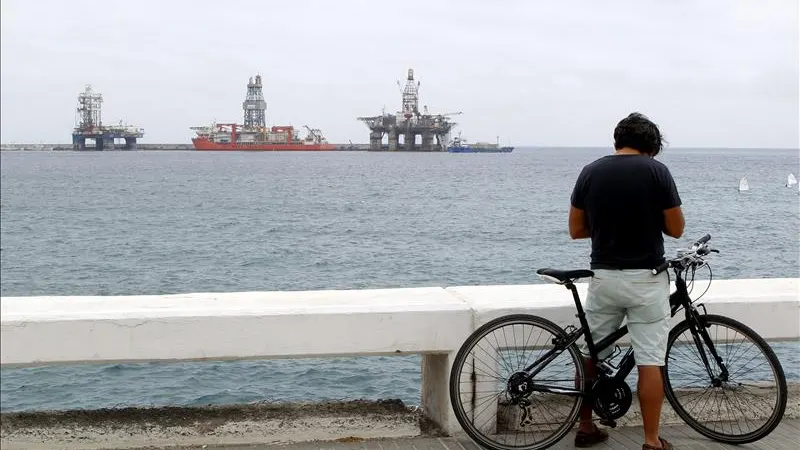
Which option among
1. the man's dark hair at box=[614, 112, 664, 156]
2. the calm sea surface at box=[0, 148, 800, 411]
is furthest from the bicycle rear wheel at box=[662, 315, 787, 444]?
the calm sea surface at box=[0, 148, 800, 411]

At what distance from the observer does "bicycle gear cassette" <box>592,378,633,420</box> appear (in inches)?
179

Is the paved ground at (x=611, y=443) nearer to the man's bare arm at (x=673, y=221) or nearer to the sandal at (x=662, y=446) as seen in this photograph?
the sandal at (x=662, y=446)

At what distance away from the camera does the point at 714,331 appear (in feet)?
15.4

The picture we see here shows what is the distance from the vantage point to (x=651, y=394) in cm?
438

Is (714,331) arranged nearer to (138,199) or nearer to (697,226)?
(697,226)

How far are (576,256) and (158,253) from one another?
17.1 meters

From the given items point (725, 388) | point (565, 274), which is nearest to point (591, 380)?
point (565, 274)

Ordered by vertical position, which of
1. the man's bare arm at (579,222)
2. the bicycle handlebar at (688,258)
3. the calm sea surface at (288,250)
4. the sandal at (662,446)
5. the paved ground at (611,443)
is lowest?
the calm sea surface at (288,250)

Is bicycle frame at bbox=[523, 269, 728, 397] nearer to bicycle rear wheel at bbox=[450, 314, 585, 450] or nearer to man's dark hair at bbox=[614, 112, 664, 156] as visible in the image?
bicycle rear wheel at bbox=[450, 314, 585, 450]

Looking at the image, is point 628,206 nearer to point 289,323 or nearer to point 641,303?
point 641,303

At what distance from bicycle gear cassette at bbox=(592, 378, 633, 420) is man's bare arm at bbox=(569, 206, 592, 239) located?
2.40 feet

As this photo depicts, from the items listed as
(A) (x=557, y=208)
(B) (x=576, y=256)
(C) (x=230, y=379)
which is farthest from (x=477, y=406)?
(A) (x=557, y=208)

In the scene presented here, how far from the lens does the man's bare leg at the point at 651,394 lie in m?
4.37

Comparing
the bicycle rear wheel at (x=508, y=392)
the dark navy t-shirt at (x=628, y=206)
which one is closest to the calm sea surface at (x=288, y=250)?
the bicycle rear wheel at (x=508, y=392)
